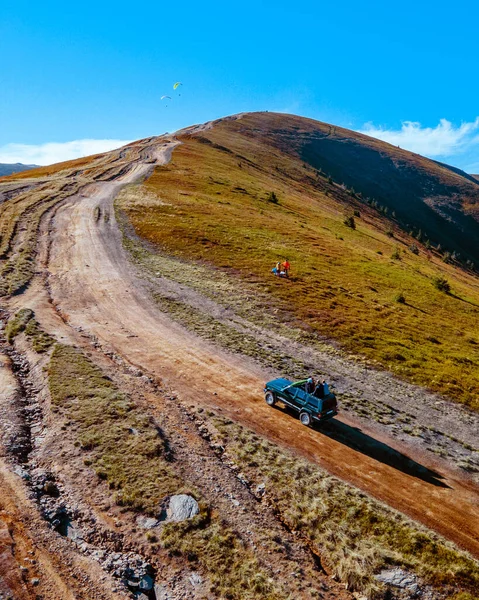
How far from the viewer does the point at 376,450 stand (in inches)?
664

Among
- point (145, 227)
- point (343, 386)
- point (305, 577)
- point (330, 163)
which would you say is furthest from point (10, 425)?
point (330, 163)

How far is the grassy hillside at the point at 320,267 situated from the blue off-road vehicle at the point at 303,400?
31.5ft

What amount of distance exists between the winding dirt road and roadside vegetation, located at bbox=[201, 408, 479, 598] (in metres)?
1.08

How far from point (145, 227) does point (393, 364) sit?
38124mm

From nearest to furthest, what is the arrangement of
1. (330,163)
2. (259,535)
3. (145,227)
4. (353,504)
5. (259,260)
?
(259,535) < (353,504) < (259,260) < (145,227) < (330,163)

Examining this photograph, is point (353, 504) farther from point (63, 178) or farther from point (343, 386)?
point (63, 178)

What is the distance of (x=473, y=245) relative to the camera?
447 feet

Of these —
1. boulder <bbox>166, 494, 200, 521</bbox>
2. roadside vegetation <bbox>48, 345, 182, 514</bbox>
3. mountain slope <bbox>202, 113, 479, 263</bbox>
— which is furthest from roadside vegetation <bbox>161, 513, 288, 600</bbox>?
mountain slope <bbox>202, 113, 479, 263</bbox>

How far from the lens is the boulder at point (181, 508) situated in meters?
11.3

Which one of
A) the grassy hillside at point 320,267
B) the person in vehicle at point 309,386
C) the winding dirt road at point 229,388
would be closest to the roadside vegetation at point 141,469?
the winding dirt road at point 229,388

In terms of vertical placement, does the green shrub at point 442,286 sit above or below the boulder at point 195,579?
above

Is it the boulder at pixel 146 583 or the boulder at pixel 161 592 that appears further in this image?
the boulder at pixel 146 583

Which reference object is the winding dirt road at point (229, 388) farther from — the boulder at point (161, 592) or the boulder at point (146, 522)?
the boulder at point (161, 592)

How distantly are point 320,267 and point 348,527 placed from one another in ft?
120
